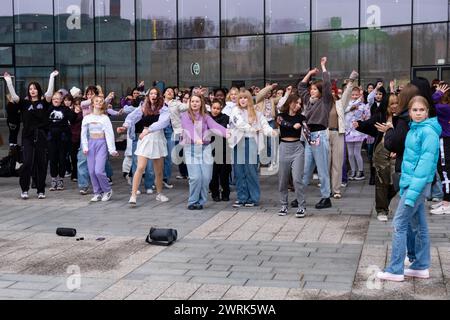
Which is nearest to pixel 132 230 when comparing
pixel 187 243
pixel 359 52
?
pixel 187 243

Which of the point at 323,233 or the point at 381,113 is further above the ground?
the point at 381,113

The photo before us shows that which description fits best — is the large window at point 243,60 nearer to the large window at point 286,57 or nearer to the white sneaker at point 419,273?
the large window at point 286,57

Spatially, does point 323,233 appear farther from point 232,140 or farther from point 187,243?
point 232,140

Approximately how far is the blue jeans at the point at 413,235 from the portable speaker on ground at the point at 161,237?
255cm

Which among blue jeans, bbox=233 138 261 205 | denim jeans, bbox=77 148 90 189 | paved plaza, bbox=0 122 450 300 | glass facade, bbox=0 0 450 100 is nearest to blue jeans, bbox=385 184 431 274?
paved plaza, bbox=0 122 450 300

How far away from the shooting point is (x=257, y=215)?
953cm

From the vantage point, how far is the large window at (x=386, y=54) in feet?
67.4

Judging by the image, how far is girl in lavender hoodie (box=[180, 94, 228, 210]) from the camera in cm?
1009

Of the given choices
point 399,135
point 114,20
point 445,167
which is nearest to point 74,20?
point 114,20

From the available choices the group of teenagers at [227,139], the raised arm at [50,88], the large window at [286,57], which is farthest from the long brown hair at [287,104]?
the large window at [286,57]

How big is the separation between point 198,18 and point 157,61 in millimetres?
2111

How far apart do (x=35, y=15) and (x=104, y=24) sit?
109 inches

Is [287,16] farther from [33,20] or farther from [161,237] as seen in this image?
[161,237]

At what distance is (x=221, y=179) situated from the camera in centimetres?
1099
